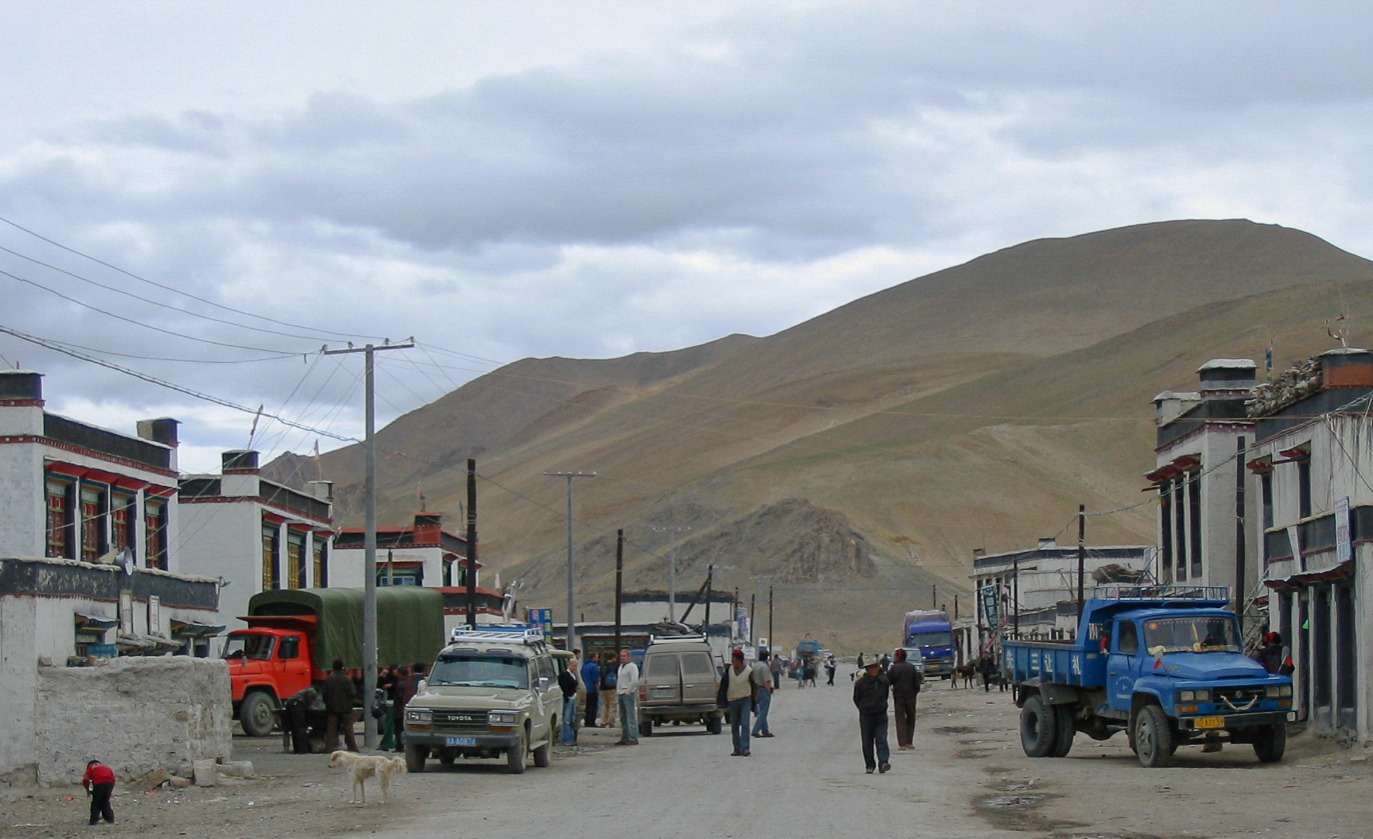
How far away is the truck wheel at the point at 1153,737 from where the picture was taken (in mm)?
23719

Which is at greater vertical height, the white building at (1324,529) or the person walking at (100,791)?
the white building at (1324,529)

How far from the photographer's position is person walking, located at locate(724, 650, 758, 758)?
89.3 ft

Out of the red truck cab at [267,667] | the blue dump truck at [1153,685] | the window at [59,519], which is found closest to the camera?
the blue dump truck at [1153,685]

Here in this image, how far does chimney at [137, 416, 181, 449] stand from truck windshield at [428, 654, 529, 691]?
18820 mm

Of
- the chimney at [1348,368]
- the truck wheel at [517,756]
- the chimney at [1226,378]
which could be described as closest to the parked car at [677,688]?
the truck wheel at [517,756]

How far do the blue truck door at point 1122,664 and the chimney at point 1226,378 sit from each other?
70.1ft

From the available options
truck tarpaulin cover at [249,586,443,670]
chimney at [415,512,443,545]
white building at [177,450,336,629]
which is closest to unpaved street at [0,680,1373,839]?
truck tarpaulin cover at [249,586,443,670]

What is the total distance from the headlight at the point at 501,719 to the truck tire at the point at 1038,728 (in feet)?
26.4

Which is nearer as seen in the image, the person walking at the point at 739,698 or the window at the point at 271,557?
the person walking at the point at 739,698

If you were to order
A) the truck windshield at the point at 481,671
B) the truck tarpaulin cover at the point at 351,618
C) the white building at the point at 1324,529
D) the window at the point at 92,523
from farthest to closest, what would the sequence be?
the window at the point at 92,523 → the truck tarpaulin cover at the point at 351,618 → the white building at the point at 1324,529 → the truck windshield at the point at 481,671

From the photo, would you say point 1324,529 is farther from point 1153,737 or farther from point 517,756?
point 517,756

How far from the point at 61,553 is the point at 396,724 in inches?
419

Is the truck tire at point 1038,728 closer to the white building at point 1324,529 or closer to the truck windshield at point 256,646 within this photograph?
the white building at point 1324,529

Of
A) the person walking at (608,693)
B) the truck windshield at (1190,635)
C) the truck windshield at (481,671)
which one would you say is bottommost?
the person walking at (608,693)
